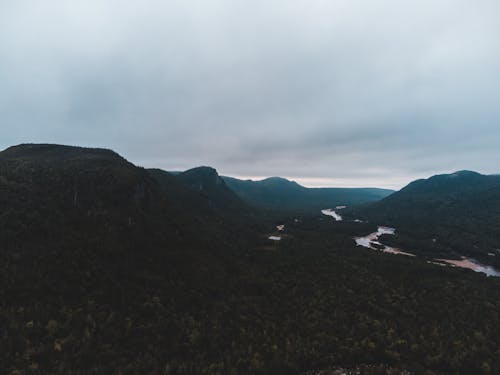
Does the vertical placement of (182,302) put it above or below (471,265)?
above

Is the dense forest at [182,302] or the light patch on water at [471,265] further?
the light patch on water at [471,265]

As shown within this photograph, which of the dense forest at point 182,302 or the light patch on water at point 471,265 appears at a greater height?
the dense forest at point 182,302

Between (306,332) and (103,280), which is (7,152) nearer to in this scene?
(103,280)

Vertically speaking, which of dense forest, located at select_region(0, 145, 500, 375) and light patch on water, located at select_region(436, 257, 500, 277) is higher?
dense forest, located at select_region(0, 145, 500, 375)

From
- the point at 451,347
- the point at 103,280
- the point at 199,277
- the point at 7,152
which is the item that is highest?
the point at 7,152

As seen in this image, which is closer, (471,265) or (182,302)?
(182,302)

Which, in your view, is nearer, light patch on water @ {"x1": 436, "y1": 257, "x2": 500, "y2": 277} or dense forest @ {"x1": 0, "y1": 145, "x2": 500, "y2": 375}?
dense forest @ {"x1": 0, "y1": 145, "x2": 500, "y2": 375}

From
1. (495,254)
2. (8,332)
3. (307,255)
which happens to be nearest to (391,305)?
(307,255)

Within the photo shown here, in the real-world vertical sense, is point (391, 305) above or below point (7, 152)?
below
